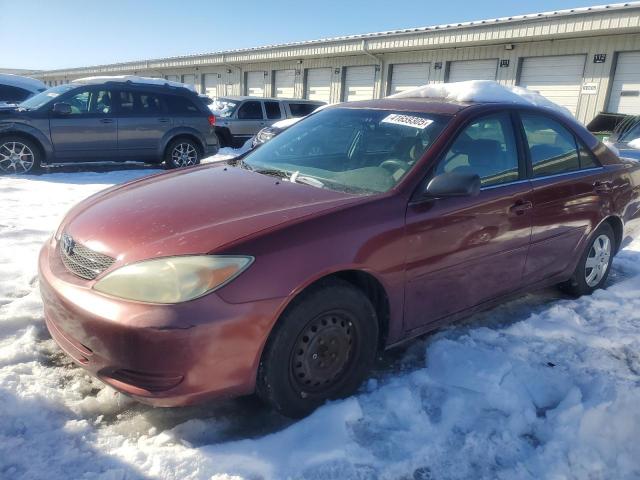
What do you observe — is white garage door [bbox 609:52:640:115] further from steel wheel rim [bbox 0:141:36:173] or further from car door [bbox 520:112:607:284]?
steel wheel rim [bbox 0:141:36:173]

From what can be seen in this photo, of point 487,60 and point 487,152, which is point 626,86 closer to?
point 487,60

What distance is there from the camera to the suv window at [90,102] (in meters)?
8.70

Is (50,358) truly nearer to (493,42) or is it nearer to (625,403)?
(625,403)

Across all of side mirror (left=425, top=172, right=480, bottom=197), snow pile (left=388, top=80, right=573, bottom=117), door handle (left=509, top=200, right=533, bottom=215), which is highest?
snow pile (left=388, top=80, right=573, bottom=117)

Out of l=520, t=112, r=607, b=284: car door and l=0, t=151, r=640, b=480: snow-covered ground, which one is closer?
l=0, t=151, r=640, b=480: snow-covered ground

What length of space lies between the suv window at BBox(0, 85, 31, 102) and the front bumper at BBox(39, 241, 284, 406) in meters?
11.9

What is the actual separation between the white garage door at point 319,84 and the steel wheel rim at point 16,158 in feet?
46.0

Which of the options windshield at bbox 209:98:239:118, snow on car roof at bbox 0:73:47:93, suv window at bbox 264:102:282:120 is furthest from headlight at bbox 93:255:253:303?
suv window at bbox 264:102:282:120

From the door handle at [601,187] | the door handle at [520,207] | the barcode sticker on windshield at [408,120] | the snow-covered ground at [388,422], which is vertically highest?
the barcode sticker on windshield at [408,120]

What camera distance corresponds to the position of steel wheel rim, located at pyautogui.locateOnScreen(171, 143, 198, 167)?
32.0ft

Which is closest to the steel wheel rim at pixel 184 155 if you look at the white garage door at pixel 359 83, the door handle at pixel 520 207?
the door handle at pixel 520 207

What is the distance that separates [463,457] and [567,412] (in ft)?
2.06

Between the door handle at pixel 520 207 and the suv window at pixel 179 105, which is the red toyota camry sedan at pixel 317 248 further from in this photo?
the suv window at pixel 179 105

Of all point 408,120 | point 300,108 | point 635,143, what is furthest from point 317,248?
point 300,108
